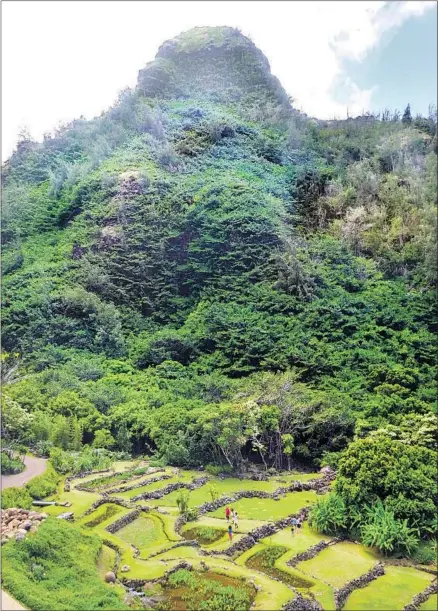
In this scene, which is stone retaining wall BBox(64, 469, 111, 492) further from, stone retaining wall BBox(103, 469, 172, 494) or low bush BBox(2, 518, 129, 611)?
low bush BBox(2, 518, 129, 611)

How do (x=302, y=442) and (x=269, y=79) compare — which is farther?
(x=269, y=79)

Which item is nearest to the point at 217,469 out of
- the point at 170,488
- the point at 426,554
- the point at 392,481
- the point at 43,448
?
the point at 170,488

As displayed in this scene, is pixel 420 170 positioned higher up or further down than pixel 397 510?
higher up

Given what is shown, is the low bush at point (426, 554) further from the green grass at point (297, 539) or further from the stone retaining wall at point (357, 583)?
the green grass at point (297, 539)

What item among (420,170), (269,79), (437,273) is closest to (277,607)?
(437,273)

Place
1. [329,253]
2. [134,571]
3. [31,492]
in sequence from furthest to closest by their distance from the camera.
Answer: [329,253] → [31,492] → [134,571]

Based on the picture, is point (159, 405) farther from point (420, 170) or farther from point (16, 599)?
point (420, 170)

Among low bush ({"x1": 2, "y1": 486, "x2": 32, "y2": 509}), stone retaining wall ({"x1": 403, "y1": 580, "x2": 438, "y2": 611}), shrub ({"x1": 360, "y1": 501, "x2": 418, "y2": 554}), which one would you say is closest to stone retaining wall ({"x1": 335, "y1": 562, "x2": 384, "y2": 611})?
shrub ({"x1": 360, "y1": 501, "x2": 418, "y2": 554})
